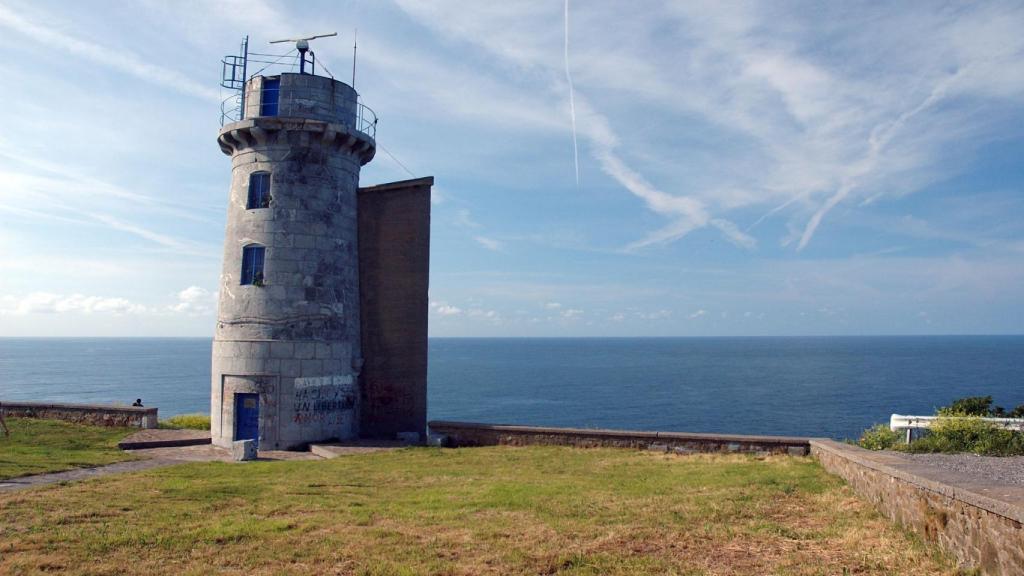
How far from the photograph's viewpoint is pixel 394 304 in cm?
2397

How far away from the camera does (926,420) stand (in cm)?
1808

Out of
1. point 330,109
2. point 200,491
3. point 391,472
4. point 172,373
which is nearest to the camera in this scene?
point 200,491

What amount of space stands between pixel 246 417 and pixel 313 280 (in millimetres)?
4835

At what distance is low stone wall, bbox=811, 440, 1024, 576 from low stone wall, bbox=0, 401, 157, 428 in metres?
22.7

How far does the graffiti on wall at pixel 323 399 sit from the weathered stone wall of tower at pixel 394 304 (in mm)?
940

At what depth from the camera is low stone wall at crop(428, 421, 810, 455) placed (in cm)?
1788

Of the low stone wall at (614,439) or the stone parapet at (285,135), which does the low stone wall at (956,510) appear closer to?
the low stone wall at (614,439)

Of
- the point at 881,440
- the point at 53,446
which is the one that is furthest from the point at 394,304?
the point at 881,440

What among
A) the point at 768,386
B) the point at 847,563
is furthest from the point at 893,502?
the point at 768,386

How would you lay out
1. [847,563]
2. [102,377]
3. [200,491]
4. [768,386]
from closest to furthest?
[847,563] < [200,491] < [768,386] < [102,377]

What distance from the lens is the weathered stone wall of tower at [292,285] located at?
21547 millimetres

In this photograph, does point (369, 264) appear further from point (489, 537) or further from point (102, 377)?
point (102, 377)

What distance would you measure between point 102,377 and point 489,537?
467 feet

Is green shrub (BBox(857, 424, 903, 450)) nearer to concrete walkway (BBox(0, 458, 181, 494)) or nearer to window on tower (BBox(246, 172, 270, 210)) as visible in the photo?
concrete walkway (BBox(0, 458, 181, 494))
